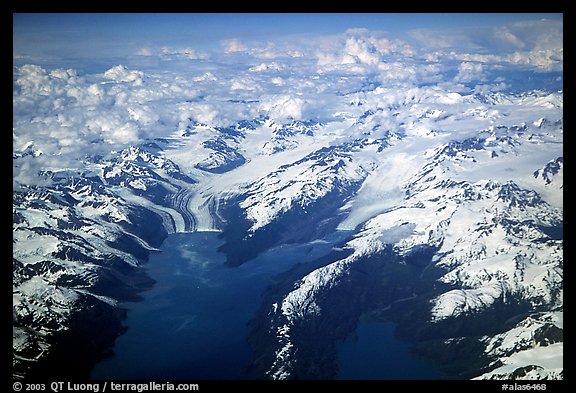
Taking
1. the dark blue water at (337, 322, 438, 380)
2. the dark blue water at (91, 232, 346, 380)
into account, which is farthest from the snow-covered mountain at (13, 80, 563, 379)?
the dark blue water at (91, 232, 346, 380)

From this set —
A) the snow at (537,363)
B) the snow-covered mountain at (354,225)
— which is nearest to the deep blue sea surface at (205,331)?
the snow-covered mountain at (354,225)

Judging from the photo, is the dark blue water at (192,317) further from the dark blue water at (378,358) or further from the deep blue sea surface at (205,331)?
the dark blue water at (378,358)

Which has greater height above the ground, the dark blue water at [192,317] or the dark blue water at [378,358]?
the dark blue water at [192,317]

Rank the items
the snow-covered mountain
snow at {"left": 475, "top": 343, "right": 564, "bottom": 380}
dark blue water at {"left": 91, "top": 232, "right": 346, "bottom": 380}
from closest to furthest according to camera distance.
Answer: snow at {"left": 475, "top": 343, "right": 564, "bottom": 380} → dark blue water at {"left": 91, "top": 232, "right": 346, "bottom": 380} → the snow-covered mountain

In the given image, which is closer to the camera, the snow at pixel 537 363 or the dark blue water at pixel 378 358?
the snow at pixel 537 363

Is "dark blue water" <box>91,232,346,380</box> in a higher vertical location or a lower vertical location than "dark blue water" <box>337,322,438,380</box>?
higher

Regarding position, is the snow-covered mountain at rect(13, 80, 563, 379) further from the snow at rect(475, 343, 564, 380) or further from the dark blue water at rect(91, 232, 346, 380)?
the dark blue water at rect(91, 232, 346, 380)
